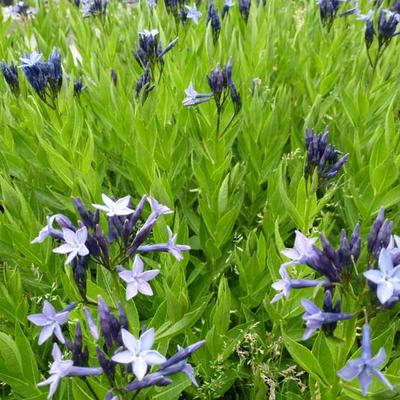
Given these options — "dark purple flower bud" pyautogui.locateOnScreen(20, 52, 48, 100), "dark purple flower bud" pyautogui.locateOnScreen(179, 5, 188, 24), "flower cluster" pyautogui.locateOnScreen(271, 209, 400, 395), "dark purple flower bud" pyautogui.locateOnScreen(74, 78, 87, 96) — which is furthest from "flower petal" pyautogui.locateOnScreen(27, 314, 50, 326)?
"dark purple flower bud" pyautogui.locateOnScreen(179, 5, 188, 24)

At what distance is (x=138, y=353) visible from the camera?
1374mm

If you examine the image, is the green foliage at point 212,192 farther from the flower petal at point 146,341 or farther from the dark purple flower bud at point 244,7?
the flower petal at point 146,341

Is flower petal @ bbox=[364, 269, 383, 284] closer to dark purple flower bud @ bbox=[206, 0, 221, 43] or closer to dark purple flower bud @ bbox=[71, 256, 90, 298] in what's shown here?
dark purple flower bud @ bbox=[71, 256, 90, 298]

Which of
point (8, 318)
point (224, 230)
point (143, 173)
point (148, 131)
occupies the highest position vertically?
point (148, 131)

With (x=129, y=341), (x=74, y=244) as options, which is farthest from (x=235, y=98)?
(x=129, y=341)

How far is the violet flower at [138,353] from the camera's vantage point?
1.34 metres

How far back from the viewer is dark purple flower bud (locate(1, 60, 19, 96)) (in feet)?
9.93

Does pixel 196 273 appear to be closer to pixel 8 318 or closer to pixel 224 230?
pixel 224 230

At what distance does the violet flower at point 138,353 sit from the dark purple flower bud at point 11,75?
87.9 inches

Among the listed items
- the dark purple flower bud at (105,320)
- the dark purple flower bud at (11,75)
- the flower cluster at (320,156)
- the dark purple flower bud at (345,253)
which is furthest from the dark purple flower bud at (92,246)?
the dark purple flower bud at (11,75)

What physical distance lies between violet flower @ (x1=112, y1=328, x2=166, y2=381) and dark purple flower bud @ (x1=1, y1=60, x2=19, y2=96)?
7.33 feet

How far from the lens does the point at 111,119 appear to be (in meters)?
2.94

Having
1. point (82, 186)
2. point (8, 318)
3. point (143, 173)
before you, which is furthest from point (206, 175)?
point (8, 318)

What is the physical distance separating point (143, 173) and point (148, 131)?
0.23 metres
